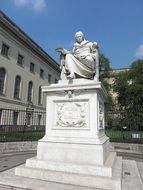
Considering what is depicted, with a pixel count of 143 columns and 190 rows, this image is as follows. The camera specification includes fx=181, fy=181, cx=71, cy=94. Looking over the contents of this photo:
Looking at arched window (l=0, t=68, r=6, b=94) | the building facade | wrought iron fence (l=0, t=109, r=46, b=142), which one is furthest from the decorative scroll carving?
arched window (l=0, t=68, r=6, b=94)

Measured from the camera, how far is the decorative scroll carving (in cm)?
453

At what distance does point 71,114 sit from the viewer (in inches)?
183

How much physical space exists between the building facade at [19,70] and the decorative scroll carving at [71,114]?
17.7 m

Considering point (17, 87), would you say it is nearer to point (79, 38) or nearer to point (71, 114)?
point (79, 38)

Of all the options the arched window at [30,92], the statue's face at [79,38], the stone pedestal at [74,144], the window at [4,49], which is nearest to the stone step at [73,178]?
the stone pedestal at [74,144]

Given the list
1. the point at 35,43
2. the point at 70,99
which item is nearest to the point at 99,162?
the point at 70,99

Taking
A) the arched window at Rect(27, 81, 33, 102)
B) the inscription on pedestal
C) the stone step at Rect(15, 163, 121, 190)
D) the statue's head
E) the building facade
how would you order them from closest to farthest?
the stone step at Rect(15, 163, 121, 190), the inscription on pedestal, the statue's head, the building facade, the arched window at Rect(27, 81, 33, 102)

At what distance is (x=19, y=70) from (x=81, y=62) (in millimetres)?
25084

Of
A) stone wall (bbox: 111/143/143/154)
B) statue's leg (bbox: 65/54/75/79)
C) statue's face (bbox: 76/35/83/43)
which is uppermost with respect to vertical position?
statue's face (bbox: 76/35/83/43)

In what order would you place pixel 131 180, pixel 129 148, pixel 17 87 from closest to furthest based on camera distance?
pixel 131 180 → pixel 129 148 → pixel 17 87

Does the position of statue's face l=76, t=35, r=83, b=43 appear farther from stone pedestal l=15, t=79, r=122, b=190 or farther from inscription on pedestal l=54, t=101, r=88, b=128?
inscription on pedestal l=54, t=101, r=88, b=128

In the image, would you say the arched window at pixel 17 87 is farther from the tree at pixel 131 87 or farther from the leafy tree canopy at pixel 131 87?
the leafy tree canopy at pixel 131 87

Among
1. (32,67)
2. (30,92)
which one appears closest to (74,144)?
(30,92)

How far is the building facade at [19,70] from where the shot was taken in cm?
2478
